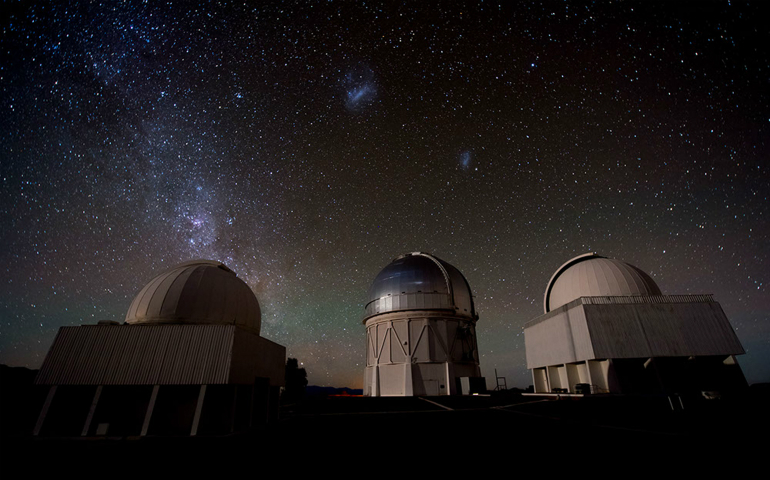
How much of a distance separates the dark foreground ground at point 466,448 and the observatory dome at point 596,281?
13.9 metres

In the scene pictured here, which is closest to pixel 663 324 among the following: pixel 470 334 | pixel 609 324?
pixel 609 324

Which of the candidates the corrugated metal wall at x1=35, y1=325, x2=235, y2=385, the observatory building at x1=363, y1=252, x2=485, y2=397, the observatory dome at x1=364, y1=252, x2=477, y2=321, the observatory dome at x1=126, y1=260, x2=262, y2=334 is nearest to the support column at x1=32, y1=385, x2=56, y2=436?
the corrugated metal wall at x1=35, y1=325, x2=235, y2=385

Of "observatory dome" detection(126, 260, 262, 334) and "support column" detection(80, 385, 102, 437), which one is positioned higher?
"observatory dome" detection(126, 260, 262, 334)

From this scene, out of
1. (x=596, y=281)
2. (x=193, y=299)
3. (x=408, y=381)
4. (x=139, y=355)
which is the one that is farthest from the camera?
(x=408, y=381)

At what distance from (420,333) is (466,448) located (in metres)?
21.6

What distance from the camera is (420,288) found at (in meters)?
28.9

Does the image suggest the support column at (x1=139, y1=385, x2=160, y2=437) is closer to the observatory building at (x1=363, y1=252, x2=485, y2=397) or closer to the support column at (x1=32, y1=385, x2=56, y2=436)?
the support column at (x1=32, y1=385, x2=56, y2=436)

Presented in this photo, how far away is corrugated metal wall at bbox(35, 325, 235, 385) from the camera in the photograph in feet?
36.7

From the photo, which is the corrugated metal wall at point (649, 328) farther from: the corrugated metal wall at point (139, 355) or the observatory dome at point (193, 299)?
the corrugated metal wall at point (139, 355)

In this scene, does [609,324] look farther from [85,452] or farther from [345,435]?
[85,452]

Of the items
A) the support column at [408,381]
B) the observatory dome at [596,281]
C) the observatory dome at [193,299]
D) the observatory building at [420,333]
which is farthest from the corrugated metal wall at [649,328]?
the observatory dome at [193,299]

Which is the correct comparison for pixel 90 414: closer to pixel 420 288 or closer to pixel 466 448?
pixel 466 448

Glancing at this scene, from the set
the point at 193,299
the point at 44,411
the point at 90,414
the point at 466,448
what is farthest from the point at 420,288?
the point at 44,411

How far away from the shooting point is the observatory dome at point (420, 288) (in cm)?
2856
